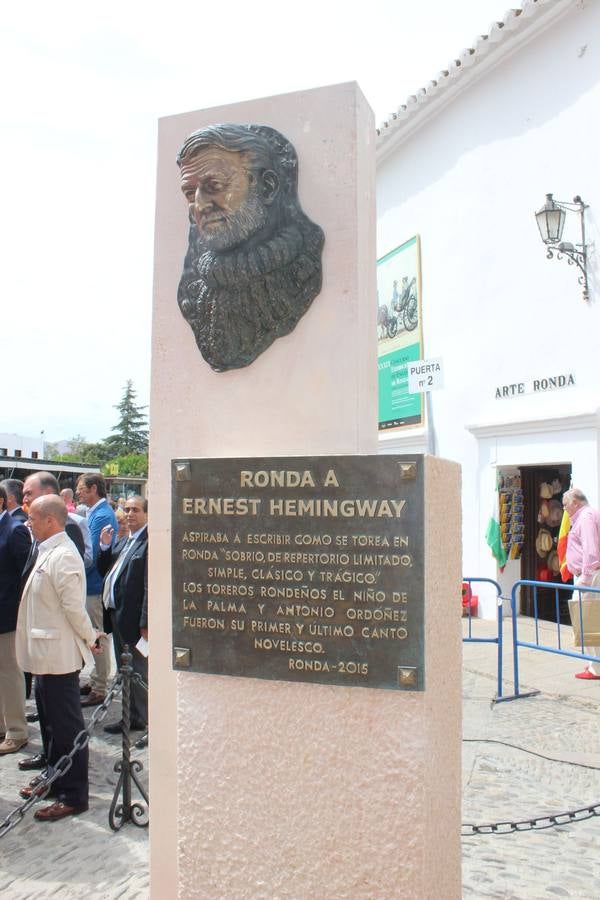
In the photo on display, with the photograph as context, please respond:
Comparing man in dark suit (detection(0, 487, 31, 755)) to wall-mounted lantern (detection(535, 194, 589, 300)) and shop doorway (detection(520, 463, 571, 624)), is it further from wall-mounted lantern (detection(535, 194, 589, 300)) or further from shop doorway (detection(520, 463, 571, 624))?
shop doorway (detection(520, 463, 571, 624))

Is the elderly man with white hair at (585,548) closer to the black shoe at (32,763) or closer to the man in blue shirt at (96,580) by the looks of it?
the man in blue shirt at (96,580)

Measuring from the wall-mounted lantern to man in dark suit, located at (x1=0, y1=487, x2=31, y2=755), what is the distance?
6.88 meters

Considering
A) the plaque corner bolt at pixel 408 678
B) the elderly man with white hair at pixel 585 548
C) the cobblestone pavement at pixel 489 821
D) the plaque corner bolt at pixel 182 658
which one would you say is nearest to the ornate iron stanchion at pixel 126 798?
the cobblestone pavement at pixel 489 821

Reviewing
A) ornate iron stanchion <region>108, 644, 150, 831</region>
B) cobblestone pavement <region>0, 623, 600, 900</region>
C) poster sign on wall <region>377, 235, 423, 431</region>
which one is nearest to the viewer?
cobblestone pavement <region>0, 623, 600, 900</region>

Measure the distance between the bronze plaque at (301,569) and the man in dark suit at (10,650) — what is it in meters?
3.38

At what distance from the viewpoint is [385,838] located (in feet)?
7.23

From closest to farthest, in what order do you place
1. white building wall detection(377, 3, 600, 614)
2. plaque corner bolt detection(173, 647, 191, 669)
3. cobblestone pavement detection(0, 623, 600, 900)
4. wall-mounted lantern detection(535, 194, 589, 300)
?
plaque corner bolt detection(173, 647, 191, 669) → cobblestone pavement detection(0, 623, 600, 900) → wall-mounted lantern detection(535, 194, 589, 300) → white building wall detection(377, 3, 600, 614)

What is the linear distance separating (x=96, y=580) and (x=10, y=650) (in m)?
1.51

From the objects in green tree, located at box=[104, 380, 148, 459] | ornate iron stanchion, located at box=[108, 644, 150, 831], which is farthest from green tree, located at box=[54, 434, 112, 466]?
ornate iron stanchion, located at box=[108, 644, 150, 831]

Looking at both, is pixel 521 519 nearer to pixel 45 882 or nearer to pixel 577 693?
pixel 577 693

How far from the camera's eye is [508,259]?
10305 millimetres

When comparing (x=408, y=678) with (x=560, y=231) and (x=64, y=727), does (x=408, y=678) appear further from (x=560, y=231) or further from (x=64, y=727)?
(x=560, y=231)

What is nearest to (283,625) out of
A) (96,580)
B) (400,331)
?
(96,580)

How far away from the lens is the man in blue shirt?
21.9 ft
